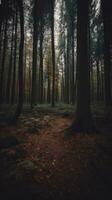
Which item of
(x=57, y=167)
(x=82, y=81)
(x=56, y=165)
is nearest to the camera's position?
(x=57, y=167)

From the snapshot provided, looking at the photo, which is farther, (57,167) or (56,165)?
(56,165)

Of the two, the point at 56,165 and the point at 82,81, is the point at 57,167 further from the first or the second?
the point at 82,81

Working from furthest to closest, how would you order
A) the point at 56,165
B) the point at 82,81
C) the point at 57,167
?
the point at 82,81, the point at 56,165, the point at 57,167

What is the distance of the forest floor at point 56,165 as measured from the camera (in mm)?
4258

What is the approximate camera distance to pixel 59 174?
16.4ft

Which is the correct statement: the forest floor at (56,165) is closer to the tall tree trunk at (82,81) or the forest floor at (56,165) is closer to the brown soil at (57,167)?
the brown soil at (57,167)

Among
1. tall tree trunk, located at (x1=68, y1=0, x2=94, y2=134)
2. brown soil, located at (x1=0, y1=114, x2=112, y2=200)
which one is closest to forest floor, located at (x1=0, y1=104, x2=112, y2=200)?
brown soil, located at (x1=0, y1=114, x2=112, y2=200)

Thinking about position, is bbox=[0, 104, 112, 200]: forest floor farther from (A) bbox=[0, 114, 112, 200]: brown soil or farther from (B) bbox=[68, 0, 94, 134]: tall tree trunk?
(B) bbox=[68, 0, 94, 134]: tall tree trunk

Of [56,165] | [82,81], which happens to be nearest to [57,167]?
[56,165]

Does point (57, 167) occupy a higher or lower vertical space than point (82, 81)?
lower

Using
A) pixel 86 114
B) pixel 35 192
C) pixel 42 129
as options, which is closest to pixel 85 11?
pixel 86 114

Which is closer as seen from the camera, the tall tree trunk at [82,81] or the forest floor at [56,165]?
the forest floor at [56,165]

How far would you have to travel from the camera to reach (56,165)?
5434 millimetres

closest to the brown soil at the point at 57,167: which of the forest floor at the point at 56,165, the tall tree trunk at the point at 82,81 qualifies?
the forest floor at the point at 56,165
